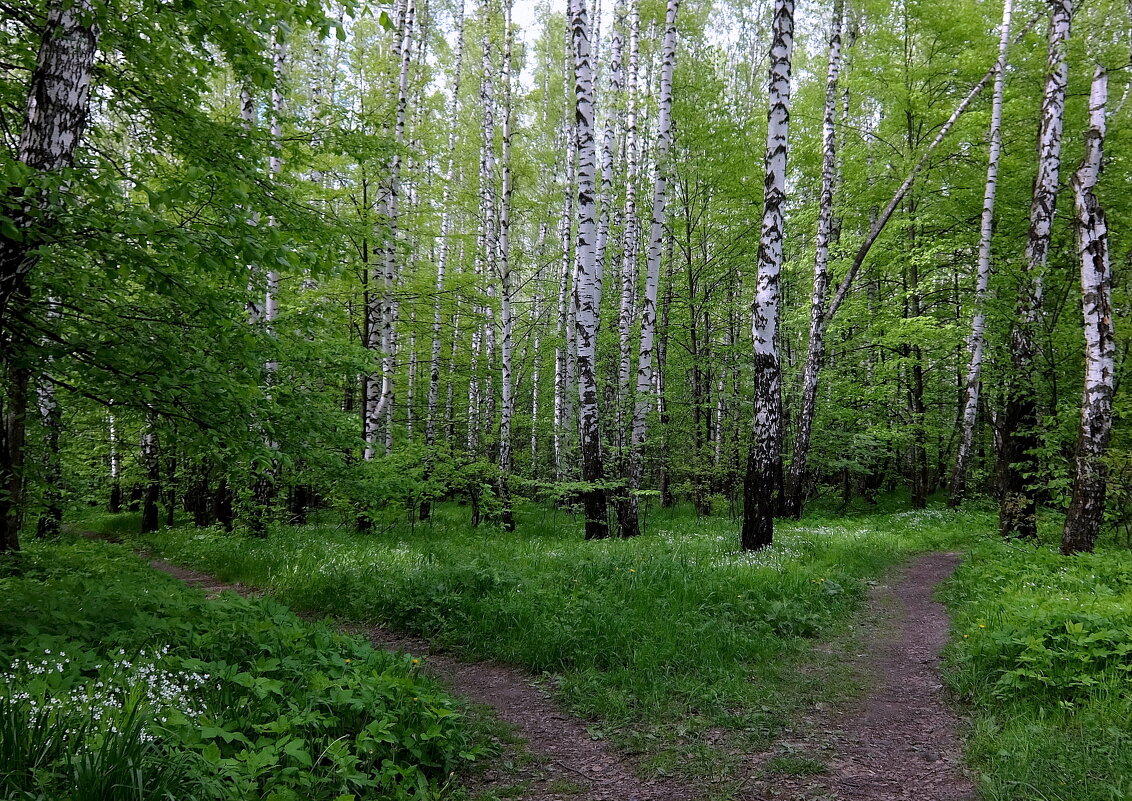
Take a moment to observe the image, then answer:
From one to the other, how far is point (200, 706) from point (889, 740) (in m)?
4.75

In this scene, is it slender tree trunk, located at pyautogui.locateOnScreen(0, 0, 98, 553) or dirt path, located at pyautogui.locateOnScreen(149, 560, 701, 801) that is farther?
slender tree trunk, located at pyautogui.locateOnScreen(0, 0, 98, 553)

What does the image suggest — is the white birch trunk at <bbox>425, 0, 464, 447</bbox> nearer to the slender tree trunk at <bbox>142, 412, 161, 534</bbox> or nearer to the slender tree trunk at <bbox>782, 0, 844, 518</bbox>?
the slender tree trunk at <bbox>142, 412, 161, 534</bbox>

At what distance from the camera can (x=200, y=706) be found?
10.7 ft

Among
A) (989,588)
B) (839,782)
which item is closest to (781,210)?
(989,588)

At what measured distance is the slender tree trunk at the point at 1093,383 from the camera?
8117mm

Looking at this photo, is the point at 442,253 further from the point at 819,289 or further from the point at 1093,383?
the point at 1093,383

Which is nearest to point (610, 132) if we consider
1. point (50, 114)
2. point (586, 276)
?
point (586, 276)

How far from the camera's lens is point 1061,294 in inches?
424

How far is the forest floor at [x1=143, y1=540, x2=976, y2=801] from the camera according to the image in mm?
3672

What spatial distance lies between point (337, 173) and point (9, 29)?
8.43 meters

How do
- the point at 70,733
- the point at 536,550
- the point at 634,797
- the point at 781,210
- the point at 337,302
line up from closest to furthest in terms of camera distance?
the point at 70,733
the point at 634,797
the point at 781,210
the point at 536,550
the point at 337,302

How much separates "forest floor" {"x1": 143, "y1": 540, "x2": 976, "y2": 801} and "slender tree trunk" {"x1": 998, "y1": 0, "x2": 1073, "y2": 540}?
6763 mm

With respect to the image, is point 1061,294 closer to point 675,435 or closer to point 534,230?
point 675,435

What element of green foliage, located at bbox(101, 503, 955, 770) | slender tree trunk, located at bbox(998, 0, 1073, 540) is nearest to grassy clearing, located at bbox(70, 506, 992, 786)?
green foliage, located at bbox(101, 503, 955, 770)
